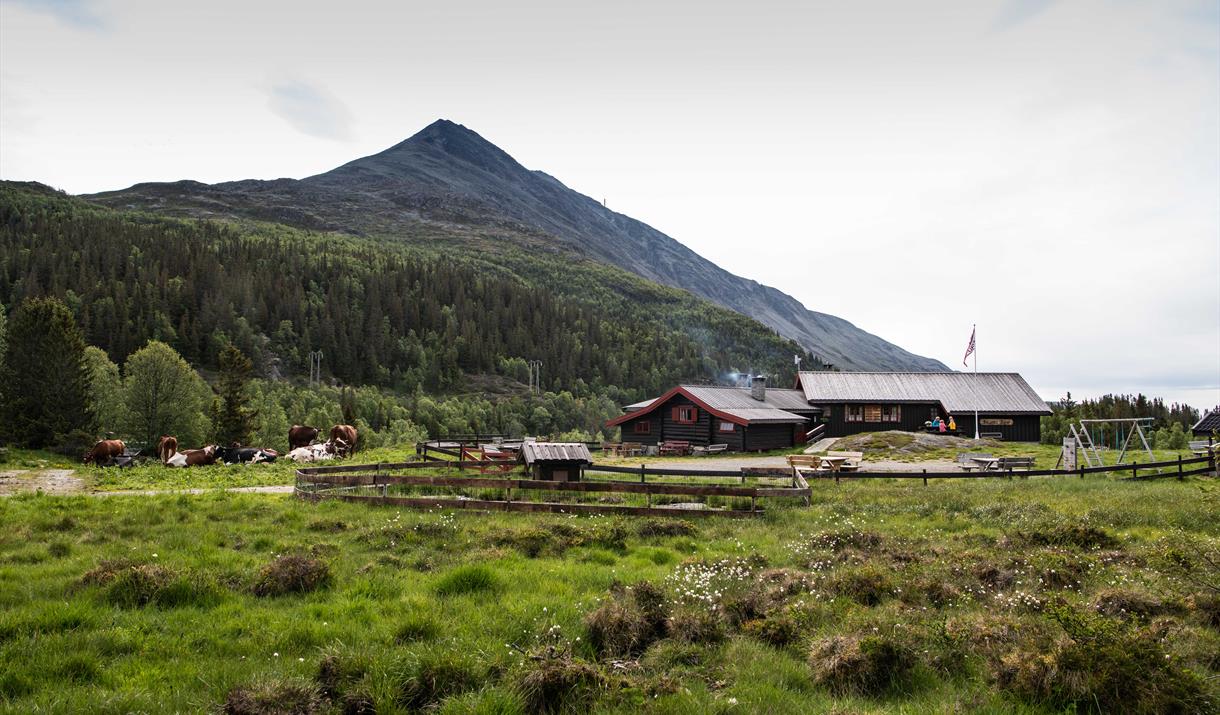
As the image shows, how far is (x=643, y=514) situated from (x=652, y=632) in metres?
8.86

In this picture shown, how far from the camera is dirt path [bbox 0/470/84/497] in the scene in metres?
22.7

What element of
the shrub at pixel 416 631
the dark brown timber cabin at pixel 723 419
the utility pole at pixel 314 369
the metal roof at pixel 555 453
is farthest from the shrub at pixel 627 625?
the utility pole at pixel 314 369

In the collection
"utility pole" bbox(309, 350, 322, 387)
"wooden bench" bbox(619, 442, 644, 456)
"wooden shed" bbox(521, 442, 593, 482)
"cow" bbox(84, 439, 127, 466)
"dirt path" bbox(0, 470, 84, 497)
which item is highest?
"utility pole" bbox(309, 350, 322, 387)

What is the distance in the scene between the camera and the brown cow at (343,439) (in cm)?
4122

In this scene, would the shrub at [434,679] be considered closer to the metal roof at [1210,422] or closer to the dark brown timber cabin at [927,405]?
the metal roof at [1210,422]

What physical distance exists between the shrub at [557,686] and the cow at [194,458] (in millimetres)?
35051

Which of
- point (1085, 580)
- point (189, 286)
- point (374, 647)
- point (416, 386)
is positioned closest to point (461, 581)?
point (374, 647)

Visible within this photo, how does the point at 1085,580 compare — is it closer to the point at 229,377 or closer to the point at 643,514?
the point at 643,514

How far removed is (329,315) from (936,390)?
134 m

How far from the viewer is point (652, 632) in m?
8.98

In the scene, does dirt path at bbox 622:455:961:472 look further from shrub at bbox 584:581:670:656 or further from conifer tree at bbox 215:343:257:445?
conifer tree at bbox 215:343:257:445

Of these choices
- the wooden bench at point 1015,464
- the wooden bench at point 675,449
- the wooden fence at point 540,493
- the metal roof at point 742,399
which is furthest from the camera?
the metal roof at point 742,399

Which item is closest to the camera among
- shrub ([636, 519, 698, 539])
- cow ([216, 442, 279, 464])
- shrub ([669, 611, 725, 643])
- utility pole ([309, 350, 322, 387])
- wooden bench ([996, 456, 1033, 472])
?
shrub ([669, 611, 725, 643])

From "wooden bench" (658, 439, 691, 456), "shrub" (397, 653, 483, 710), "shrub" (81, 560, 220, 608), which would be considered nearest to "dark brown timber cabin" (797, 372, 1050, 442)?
"wooden bench" (658, 439, 691, 456)
